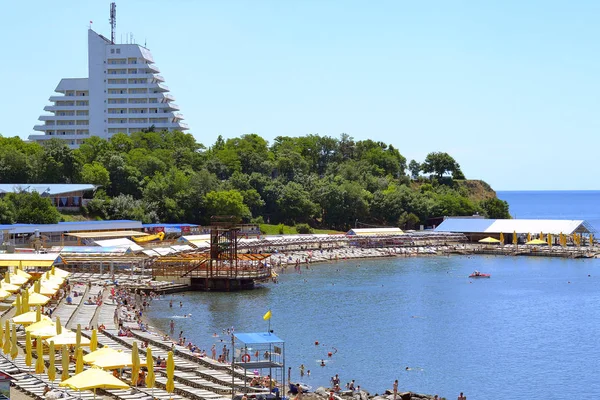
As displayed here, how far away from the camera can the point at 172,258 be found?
77.6 m

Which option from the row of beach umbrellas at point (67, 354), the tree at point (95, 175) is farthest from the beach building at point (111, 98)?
the row of beach umbrellas at point (67, 354)

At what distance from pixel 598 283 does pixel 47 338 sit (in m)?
59.1

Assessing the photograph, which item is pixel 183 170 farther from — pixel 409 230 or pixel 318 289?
pixel 318 289

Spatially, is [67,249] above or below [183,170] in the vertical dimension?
below

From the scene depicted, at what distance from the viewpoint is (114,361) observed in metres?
33.2

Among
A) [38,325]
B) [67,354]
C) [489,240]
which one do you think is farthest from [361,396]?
[489,240]

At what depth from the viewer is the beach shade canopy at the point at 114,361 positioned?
1292 inches

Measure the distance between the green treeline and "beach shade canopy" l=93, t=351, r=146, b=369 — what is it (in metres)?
61.3

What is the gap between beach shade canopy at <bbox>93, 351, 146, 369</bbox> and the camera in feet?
108

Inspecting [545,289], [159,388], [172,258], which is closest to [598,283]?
[545,289]

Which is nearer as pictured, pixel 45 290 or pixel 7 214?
pixel 45 290

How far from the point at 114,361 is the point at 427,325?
30644mm

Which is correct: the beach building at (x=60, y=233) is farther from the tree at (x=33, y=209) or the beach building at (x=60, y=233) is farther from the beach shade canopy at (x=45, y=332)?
the beach shade canopy at (x=45, y=332)

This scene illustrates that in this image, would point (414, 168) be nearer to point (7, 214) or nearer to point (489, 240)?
point (489, 240)
